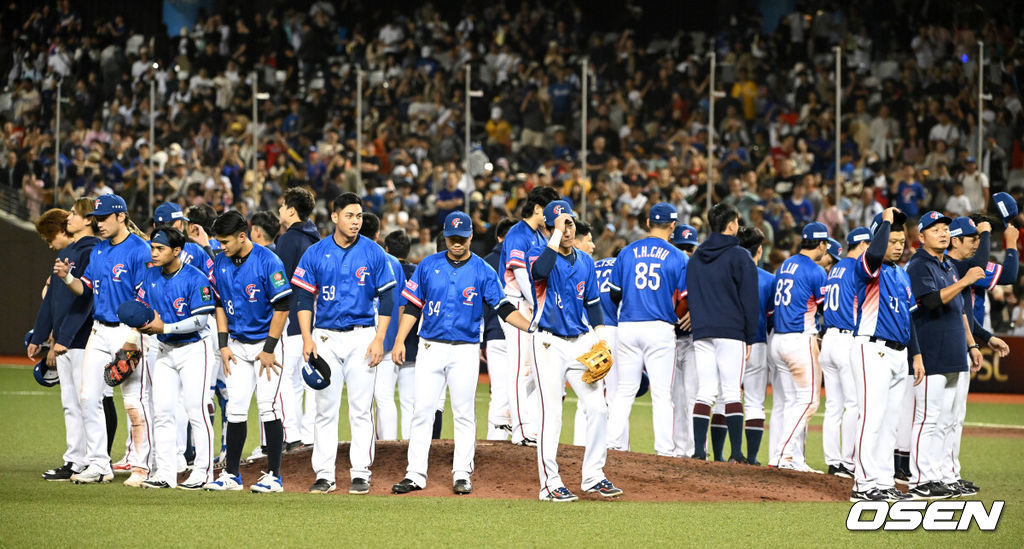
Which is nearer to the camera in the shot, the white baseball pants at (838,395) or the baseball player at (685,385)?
the white baseball pants at (838,395)

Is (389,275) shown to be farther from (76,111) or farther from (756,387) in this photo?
(76,111)

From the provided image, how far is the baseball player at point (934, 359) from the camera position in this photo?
373 inches

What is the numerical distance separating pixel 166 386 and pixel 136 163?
13651 mm

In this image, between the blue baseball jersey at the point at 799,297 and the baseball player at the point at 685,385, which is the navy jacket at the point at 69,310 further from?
the blue baseball jersey at the point at 799,297

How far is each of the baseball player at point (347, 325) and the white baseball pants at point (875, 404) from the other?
3528 millimetres

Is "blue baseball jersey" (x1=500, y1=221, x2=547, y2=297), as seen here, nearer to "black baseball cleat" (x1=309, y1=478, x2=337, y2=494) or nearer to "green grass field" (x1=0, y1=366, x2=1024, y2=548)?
"green grass field" (x1=0, y1=366, x2=1024, y2=548)

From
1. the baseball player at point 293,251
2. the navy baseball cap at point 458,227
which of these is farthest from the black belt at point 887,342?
the baseball player at point 293,251

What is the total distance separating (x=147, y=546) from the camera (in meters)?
6.77

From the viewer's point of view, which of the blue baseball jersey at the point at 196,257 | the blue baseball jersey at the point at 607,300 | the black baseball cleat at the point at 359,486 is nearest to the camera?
the black baseball cleat at the point at 359,486

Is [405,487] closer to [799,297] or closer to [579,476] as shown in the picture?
[579,476]

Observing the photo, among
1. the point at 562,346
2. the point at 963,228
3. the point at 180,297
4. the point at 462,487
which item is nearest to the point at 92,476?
the point at 180,297

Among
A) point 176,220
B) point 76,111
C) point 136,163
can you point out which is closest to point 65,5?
point 76,111

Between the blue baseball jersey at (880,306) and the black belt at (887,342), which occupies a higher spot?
the blue baseball jersey at (880,306)

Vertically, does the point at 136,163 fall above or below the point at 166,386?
above
